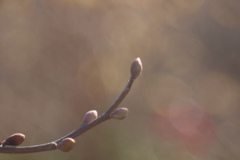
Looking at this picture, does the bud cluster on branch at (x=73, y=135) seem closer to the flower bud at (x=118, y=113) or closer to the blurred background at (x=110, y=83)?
the flower bud at (x=118, y=113)

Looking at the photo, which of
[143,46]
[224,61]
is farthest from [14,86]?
[224,61]

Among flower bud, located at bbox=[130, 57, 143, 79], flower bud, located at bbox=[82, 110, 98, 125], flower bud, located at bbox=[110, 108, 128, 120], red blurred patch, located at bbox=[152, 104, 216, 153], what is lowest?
Result: red blurred patch, located at bbox=[152, 104, 216, 153]

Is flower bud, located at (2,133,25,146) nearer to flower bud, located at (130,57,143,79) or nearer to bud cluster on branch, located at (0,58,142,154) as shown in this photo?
bud cluster on branch, located at (0,58,142,154)

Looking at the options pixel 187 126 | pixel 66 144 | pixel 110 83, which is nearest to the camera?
pixel 66 144

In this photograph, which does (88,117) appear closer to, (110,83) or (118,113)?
(118,113)

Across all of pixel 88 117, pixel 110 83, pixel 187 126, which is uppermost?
pixel 88 117

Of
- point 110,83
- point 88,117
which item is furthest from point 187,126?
point 88,117

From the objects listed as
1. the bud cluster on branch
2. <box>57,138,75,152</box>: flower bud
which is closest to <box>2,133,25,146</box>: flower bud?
the bud cluster on branch

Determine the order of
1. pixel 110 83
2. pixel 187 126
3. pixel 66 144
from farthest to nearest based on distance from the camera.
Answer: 1. pixel 187 126
2. pixel 110 83
3. pixel 66 144

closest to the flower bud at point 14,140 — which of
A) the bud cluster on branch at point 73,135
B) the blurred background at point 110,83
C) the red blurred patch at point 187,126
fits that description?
the bud cluster on branch at point 73,135
